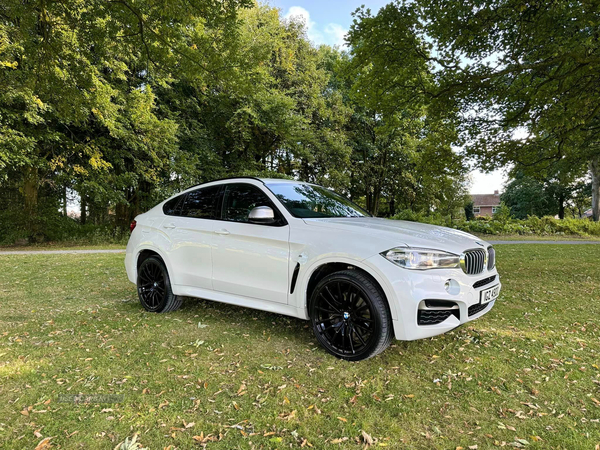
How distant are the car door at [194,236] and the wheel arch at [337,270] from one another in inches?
49.9

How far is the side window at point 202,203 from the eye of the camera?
419 centimetres

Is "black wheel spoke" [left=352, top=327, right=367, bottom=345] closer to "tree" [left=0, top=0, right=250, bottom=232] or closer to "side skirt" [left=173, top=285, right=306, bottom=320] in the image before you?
"side skirt" [left=173, top=285, right=306, bottom=320]

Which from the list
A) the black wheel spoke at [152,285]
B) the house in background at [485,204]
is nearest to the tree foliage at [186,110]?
the black wheel spoke at [152,285]

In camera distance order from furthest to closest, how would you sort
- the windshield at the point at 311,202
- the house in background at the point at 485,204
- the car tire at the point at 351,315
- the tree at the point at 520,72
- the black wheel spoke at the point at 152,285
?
the house in background at the point at 485,204
the tree at the point at 520,72
the black wheel spoke at the point at 152,285
the windshield at the point at 311,202
the car tire at the point at 351,315

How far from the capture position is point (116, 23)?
6543mm

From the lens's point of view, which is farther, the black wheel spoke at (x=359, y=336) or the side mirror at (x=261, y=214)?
the side mirror at (x=261, y=214)

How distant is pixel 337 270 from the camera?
3338 mm

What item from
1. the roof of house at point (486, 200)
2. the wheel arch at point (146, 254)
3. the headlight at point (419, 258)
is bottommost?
the wheel arch at point (146, 254)

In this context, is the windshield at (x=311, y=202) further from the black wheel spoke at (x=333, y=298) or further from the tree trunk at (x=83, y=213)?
the tree trunk at (x=83, y=213)

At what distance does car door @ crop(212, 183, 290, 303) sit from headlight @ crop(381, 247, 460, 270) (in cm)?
105

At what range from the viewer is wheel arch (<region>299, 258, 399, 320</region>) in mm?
2896

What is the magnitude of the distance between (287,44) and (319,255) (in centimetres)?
1965

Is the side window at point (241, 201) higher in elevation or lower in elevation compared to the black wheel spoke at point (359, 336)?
higher

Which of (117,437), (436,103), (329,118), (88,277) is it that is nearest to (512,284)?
(436,103)
